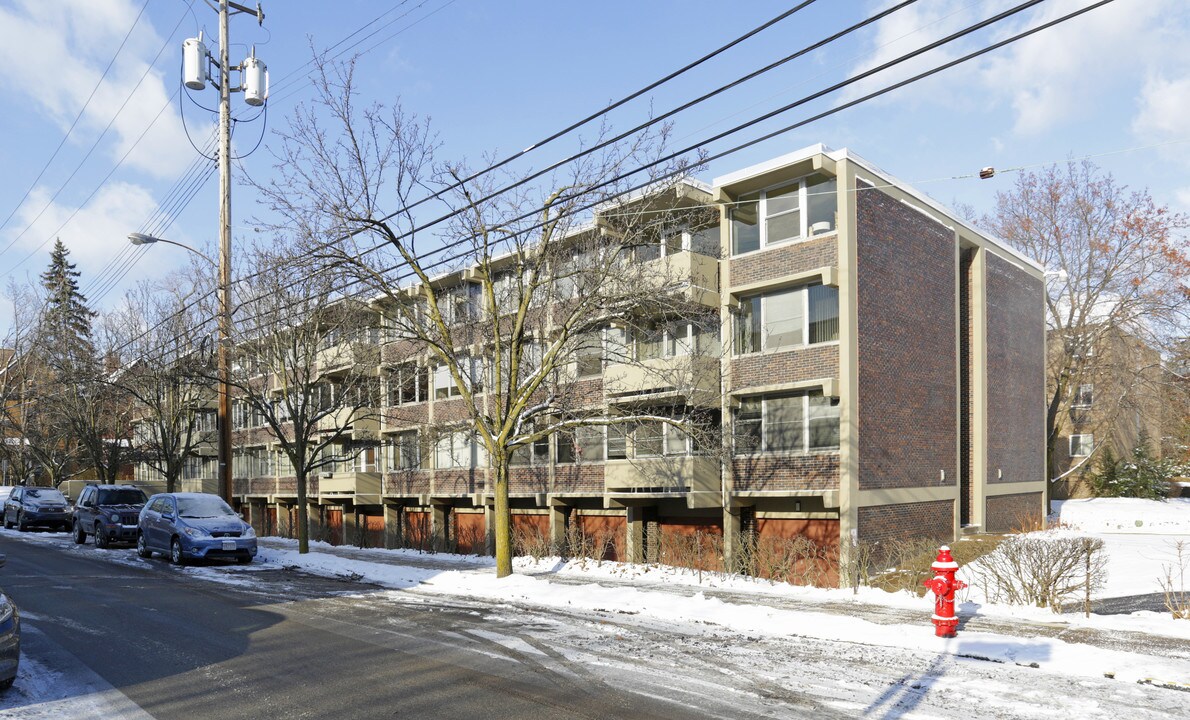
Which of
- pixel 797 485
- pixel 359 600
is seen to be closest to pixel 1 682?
pixel 359 600

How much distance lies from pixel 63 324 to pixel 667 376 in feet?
128

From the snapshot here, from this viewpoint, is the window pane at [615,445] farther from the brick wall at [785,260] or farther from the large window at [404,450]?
the large window at [404,450]

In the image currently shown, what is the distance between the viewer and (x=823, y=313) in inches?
794

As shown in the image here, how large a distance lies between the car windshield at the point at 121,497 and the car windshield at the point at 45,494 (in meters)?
10.6

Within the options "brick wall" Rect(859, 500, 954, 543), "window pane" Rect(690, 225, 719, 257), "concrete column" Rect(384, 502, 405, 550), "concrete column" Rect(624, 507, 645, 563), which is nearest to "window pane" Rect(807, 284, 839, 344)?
"window pane" Rect(690, 225, 719, 257)

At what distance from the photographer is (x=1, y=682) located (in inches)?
307

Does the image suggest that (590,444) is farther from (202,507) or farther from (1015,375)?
(1015,375)

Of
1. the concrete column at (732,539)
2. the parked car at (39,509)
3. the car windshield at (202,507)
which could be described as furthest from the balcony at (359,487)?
the concrete column at (732,539)

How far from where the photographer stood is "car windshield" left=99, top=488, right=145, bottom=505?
25875 millimetres

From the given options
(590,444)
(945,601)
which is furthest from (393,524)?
(945,601)

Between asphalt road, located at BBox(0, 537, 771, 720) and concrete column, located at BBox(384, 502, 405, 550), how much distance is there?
60.8 feet

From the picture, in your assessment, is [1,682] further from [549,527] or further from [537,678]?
[549,527]

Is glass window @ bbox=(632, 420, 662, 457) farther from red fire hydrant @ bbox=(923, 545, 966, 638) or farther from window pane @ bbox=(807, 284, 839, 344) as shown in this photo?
red fire hydrant @ bbox=(923, 545, 966, 638)

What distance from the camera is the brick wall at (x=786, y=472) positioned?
64.2ft
